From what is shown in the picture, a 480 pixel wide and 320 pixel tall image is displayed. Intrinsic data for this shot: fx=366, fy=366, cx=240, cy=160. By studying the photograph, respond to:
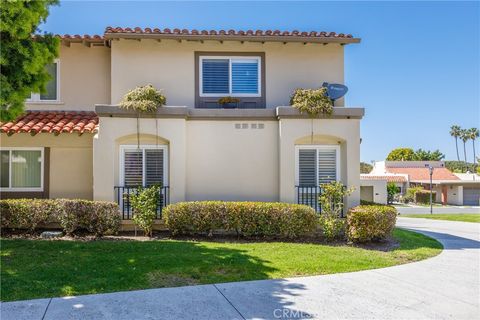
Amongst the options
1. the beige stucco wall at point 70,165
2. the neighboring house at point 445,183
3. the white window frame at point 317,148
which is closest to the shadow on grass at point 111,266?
the beige stucco wall at point 70,165

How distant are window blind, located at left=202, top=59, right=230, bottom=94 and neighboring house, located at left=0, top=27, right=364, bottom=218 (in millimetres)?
40

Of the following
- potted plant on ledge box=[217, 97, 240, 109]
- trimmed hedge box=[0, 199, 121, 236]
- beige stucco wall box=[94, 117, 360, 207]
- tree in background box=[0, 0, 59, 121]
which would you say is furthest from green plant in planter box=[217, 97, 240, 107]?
tree in background box=[0, 0, 59, 121]

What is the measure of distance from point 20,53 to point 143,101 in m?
4.32

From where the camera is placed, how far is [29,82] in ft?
29.0

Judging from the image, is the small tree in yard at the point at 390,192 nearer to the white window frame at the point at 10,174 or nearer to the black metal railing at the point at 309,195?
the black metal railing at the point at 309,195

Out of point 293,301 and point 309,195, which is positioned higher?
point 309,195

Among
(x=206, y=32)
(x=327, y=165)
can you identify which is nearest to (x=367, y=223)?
(x=327, y=165)

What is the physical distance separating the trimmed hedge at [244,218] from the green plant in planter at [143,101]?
11.5 ft

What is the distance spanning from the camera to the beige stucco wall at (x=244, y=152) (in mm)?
12578

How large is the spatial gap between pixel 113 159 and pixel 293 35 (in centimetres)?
797

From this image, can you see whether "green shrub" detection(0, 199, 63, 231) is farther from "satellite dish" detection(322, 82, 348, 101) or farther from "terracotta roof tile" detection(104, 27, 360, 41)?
"satellite dish" detection(322, 82, 348, 101)

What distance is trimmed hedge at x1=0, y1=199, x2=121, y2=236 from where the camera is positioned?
1125 centimetres

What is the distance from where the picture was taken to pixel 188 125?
42.4 ft

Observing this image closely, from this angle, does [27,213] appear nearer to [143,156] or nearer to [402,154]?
[143,156]
